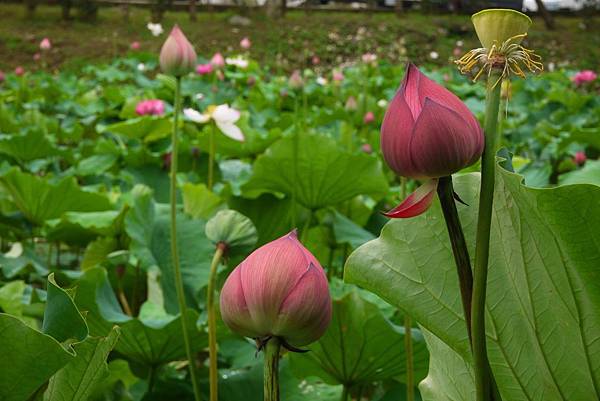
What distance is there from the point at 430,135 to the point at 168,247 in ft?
2.42

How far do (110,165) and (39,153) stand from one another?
185mm

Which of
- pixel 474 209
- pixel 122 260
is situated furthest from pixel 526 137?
pixel 474 209

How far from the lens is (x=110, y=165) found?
6.18ft

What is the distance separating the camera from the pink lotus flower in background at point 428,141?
284 mm

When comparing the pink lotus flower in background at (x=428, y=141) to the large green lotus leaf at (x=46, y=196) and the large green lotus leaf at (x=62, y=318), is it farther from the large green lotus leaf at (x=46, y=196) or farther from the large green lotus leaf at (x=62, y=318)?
the large green lotus leaf at (x=46, y=196)

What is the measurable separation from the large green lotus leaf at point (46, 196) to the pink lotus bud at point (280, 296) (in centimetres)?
100

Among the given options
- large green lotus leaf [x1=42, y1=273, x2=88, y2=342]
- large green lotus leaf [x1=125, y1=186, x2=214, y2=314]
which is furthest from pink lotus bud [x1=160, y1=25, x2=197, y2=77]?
large green lotus leaf [x1=42, y1=273, x2=88, y2=342]

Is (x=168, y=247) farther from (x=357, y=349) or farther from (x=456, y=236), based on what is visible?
(x=456, y=236)

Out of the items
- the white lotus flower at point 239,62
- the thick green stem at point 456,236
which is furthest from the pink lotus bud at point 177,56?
the white lotus flower at point 239,62

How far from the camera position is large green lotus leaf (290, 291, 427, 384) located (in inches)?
27.5

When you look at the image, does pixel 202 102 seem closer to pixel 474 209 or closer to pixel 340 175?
pixel 340 175

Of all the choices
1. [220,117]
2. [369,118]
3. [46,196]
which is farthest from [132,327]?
[369,118]

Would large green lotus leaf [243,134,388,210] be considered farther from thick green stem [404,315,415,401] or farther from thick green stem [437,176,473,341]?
thick green stem [437,176,473,341]

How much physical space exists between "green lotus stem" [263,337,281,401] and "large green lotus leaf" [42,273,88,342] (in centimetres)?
10
